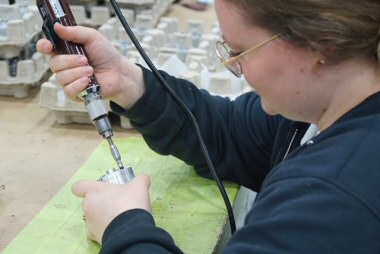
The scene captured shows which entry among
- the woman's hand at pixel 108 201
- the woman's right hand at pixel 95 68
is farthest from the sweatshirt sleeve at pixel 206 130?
the woman's hand at pixel 108 201

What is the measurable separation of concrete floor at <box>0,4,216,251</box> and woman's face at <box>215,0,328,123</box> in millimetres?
398

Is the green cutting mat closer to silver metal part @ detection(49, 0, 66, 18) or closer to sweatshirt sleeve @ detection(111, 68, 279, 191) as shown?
sweatshirt sleeve @ detection(111, 68, 279, 191)

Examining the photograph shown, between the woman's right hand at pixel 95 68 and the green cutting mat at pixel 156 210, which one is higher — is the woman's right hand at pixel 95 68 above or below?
above

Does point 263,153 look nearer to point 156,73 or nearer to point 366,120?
point 156,73

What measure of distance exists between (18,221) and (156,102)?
0.24 m

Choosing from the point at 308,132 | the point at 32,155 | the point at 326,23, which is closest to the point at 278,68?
the point at 326,23

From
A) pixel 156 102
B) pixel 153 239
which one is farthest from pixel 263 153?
pixel 153 239

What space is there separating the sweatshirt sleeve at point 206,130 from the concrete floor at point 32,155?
17 cm

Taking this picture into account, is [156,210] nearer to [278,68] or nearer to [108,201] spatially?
[108,201]

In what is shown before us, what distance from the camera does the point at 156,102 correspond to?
765mm

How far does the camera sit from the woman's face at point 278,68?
48cm

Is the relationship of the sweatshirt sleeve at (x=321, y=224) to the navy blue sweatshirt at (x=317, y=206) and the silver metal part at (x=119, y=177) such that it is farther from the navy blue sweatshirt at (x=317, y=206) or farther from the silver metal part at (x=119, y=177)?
the silver metal part at (x=119, y=177)

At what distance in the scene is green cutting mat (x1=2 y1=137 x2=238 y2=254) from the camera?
0.65 metres

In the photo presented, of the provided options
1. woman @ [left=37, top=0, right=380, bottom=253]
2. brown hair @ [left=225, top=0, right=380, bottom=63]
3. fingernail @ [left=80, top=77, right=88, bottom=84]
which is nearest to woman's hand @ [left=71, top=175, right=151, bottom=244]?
woman @ [left=37, top=0, right=380, bottom=253]
